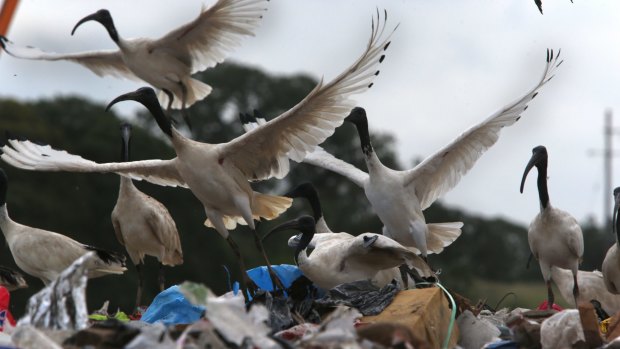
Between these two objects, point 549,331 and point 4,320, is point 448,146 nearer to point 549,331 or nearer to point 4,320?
point 549,331

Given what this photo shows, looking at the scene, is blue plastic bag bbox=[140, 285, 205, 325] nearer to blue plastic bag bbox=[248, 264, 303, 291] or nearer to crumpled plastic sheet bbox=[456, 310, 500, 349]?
blue plastic bag bbox=[248, 264, 303, 291]

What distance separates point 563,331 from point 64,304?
2.35 metres

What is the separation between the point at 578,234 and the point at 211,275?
17201 mm

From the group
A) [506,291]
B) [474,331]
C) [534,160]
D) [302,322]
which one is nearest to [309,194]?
[534,160]

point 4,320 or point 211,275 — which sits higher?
point 4,320

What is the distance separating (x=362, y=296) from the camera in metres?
6.94

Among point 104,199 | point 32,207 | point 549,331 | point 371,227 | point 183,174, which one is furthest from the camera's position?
point 371,227

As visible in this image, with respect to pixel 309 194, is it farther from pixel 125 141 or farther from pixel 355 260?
pixel 355 260

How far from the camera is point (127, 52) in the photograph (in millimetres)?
9203

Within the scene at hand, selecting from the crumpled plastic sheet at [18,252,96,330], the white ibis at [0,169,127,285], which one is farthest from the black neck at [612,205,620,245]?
the crumpled plastic sheet at [18,252,96,330]

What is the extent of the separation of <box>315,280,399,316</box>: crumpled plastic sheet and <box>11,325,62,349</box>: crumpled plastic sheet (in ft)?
7.36

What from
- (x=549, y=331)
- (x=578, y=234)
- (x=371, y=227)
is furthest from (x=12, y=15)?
(x=371, y=227)

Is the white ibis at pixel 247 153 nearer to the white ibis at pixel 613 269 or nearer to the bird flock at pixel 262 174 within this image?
the bird flock at pixel 262 174

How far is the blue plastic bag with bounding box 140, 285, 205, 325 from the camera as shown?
7.32 meters
